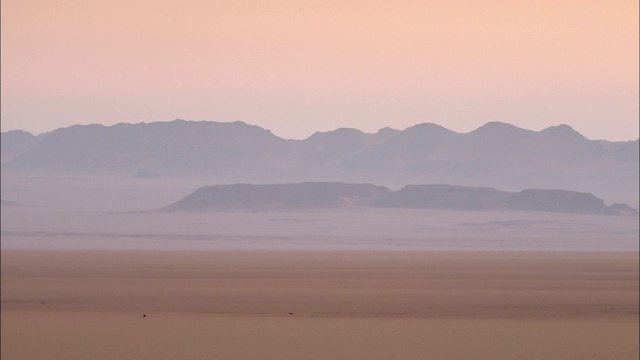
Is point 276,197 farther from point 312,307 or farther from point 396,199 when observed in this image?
point 312,307

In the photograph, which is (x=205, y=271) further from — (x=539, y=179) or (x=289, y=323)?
(x=539, y=179)

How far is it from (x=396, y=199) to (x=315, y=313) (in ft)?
358

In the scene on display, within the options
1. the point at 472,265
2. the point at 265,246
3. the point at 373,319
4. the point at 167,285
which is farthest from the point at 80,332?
the point at 265,246

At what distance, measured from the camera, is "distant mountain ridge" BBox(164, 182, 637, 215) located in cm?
12925

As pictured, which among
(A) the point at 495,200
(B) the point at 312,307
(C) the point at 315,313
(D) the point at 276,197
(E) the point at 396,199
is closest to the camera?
(C) the point at 315,313

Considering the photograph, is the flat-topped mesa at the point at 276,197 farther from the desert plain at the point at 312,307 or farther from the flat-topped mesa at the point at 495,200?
the desert plain at the point at 312,307

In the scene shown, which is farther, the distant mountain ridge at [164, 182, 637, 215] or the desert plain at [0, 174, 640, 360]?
the distant mountain ridge at [164, 182, 637, 215]

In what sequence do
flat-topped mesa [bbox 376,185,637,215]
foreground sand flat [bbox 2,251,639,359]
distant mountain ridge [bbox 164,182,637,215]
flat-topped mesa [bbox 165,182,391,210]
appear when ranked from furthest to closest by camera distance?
1. flat-topped mesa [bbox 165,182,391,210]
2. distant mountain ridge [bbox 164,182,637,215]
3. flat-topped mesa [bbox 376,185,637,215]
4. foreground sand flat [bbox 2,251,639,359]

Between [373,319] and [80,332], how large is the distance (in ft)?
20.1

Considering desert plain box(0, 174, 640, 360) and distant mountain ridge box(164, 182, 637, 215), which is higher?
distant mountain ridge box(164, 182, 637, 215)

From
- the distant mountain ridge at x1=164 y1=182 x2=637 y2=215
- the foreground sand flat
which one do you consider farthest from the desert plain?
the distant mountain ridge at x1=164 y1=182 x2=637 y2=215

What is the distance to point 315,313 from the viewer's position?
26.2 metres

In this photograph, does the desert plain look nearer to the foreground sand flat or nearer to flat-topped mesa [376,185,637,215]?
the foreground sand flat

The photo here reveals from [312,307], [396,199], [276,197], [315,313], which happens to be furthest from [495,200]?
[315,313]
